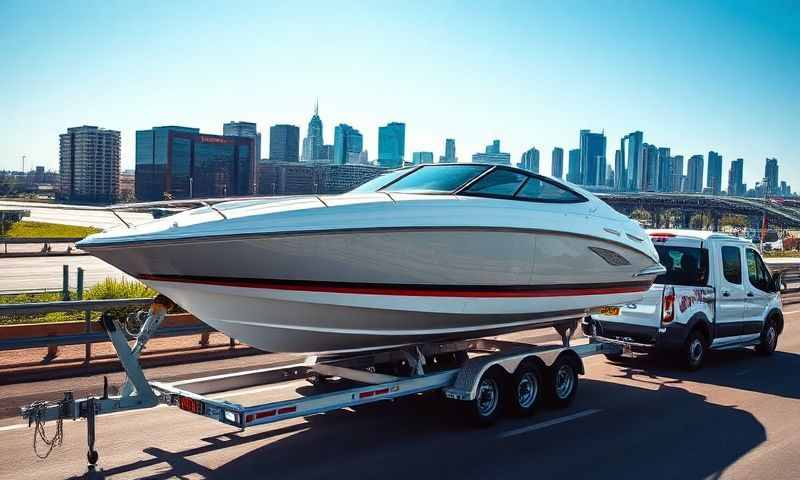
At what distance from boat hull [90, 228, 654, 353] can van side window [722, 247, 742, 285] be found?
4378mm

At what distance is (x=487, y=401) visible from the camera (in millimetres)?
7922

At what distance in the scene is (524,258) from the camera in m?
8.05

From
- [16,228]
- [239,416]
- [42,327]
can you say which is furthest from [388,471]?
[16,228]

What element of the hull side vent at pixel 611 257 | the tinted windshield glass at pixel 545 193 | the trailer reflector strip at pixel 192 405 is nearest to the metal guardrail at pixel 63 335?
the trailer reflector strip at pixel 192 405

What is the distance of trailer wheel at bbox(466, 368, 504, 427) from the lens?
7.65 m

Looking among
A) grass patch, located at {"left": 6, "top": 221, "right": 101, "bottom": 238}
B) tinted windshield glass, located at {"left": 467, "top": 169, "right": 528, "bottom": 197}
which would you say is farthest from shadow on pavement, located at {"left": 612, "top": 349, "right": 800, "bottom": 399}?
grass patch, located at {"left": 6, "top": 221, "right": 101, "bottom": 238}

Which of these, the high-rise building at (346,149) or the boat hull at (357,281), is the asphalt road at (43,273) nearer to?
the high-rise building at (346,149)

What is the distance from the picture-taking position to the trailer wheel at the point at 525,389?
815 centimetres

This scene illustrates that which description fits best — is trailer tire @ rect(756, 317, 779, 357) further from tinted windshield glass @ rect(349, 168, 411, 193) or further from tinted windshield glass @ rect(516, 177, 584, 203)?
tinted windshield glass @ rect(349, 168, 411, 193)

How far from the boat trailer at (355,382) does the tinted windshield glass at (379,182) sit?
1848 mm

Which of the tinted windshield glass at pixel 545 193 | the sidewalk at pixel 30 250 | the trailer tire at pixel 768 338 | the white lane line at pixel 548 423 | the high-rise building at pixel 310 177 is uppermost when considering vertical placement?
the high-rise building at pixel 310 177

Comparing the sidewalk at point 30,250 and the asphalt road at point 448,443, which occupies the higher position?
the asphalt road at point 448,443

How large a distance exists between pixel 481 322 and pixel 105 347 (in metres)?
6.34

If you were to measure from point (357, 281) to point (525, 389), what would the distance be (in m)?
2.74
